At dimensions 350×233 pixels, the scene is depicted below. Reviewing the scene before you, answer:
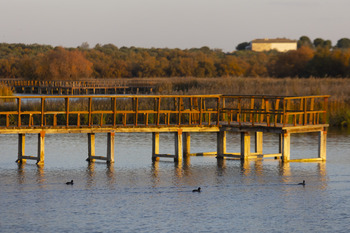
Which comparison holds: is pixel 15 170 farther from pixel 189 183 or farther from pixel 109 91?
pixel 109 91

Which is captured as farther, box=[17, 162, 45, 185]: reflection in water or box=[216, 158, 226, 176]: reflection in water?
box=[216, 158, 226, 176]: reflection in water

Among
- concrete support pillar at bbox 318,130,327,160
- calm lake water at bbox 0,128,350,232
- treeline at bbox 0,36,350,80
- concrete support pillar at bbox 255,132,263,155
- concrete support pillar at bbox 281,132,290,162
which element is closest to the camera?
calm lake water at bbox 0,128,350,232

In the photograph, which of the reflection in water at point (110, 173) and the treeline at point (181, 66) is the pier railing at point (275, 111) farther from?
the treeline at point (181, 66)

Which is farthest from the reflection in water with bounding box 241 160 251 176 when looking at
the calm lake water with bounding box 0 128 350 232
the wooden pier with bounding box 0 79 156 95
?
the wooden pier with bounding box 0 79 156 95

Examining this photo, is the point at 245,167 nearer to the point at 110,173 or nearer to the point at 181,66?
the point at 110,173

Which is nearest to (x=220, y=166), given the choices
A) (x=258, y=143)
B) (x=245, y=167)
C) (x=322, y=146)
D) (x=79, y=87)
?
(x=245, y=167)

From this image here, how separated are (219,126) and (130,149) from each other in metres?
6.51

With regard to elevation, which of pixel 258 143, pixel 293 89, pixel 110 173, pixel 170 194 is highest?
pixel 293 89

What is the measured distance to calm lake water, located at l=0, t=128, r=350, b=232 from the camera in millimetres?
23188

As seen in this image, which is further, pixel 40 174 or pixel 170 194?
pixel 40 174

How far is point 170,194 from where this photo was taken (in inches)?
1092

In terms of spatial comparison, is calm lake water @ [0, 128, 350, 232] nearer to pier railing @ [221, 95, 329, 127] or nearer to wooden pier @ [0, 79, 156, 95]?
pier railing @ [221, 95, 329, 127]

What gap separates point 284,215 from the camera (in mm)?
24562

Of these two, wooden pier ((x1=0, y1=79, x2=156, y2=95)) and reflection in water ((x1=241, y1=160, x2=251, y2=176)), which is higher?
wooden pier ((x1=0, y1=79, x2=156, y2=95))
